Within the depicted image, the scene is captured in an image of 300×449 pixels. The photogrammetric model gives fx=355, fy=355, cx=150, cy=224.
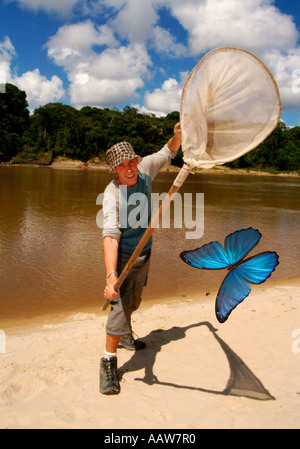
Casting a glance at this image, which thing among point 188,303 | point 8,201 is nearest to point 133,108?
point 8,201

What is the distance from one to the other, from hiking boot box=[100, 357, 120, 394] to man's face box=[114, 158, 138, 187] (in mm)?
1321

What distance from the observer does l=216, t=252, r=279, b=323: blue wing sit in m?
2.43

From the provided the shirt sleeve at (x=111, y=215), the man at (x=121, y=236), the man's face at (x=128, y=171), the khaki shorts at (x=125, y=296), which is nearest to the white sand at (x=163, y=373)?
the man at (x=121, y=236)

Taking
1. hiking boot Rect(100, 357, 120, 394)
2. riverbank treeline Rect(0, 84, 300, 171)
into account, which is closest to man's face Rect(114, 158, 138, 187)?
hiking boot Rect(100, 357, 120, 394)

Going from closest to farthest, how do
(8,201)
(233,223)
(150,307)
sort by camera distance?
1. (150,307)
2. (233,223)
3. (8,201)

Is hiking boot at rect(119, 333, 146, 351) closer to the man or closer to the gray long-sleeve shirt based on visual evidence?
the man

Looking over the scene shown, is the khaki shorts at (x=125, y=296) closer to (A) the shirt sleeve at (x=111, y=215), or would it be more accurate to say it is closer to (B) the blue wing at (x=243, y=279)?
(A) the shirt sleeve at (x=111, y=215)

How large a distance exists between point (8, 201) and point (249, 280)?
37.4 feet

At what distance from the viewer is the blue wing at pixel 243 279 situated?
243 centimetres

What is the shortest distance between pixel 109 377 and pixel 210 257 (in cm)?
118

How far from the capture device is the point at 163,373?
282 cm

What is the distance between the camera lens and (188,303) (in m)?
4.55

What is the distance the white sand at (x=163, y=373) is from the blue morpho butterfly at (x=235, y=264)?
24.6 inches

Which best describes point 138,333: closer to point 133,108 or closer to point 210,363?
point 210,363
